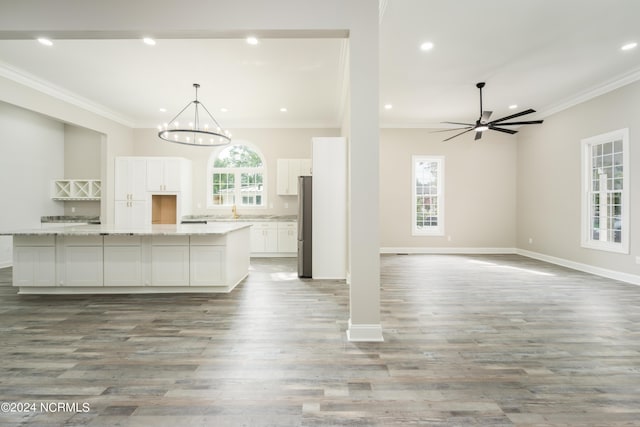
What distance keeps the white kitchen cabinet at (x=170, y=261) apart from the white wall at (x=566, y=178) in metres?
6.78

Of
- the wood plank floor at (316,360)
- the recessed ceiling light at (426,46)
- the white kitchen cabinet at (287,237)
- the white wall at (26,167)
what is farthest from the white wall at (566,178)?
the white wall at (26,167)

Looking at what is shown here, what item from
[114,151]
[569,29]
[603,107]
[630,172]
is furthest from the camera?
[114,151]

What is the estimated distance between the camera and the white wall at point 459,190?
7559 millimetres

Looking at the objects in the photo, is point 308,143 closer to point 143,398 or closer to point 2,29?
point 2,29

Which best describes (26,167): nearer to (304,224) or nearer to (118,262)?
(118,262)

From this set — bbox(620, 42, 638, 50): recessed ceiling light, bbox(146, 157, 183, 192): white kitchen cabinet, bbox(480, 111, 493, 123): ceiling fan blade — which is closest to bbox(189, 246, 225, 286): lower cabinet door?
bbox(146, 157, 183, 192): white kitchen cabinet

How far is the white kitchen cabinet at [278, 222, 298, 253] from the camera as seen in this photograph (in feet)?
22.9

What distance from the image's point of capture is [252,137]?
7.54 meters

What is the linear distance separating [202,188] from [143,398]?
252 inches

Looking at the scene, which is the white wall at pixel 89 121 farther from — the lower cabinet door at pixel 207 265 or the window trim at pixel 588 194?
the window trim at pixel 588 194

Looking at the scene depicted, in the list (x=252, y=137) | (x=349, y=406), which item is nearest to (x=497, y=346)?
(x=349, y=406)

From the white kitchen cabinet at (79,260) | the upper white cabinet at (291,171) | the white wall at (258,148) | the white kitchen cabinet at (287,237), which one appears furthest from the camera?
the white wall at (258,148)

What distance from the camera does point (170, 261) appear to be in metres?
3.87

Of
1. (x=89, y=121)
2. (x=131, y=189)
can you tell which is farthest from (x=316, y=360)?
(x=89, y=121)
